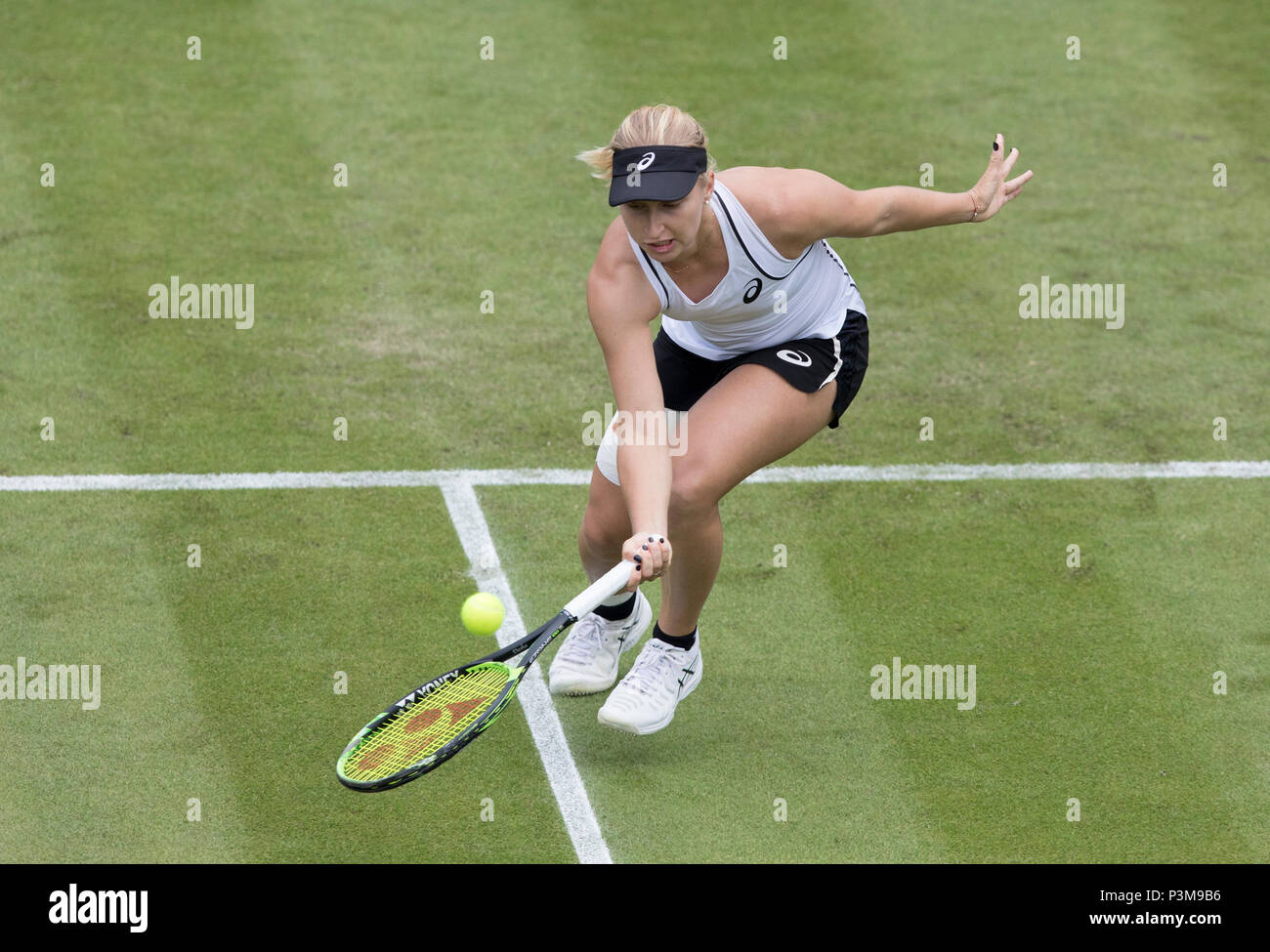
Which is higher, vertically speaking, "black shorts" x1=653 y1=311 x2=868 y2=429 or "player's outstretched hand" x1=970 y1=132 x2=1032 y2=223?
"player's outstretched hand" x1=970 y1=132 x2=1032 y2=223

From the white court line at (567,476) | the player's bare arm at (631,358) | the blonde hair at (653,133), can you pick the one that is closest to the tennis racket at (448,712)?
the player's bare arm at (631,358)

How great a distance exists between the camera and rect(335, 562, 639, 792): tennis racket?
16.2 ft

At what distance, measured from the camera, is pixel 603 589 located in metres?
5.24

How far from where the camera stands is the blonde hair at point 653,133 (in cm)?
527

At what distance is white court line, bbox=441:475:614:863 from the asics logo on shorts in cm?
156

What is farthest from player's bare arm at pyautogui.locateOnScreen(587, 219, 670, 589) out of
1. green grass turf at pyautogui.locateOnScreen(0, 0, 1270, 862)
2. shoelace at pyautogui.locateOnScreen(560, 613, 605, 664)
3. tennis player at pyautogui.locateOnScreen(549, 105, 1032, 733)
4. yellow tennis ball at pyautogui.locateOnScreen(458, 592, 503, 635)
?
green grass turf at pyautogui.locateOnScreen(0, 0, 1270, 862)

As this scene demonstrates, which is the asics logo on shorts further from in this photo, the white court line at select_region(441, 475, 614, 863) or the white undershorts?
the white court line at select_region(441, 475, 614, 863)

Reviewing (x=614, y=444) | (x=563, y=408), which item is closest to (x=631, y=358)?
(x=614, y=444)

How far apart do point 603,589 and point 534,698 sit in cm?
113

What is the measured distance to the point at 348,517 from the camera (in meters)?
7.18

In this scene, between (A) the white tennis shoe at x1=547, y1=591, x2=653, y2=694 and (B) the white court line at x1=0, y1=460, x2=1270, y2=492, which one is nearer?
(A) the white tennis shoe at x1=547, y1=591, x2=653, y2=694

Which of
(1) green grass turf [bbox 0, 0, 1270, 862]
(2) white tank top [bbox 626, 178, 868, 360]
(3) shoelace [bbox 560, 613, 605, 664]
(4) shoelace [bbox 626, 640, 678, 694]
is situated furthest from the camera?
(3) shoelace [bbox 560, 613, 605, 664]

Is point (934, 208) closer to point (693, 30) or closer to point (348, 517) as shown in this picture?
point (348, 517)

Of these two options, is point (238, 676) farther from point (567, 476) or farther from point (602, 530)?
point (567, 476)
